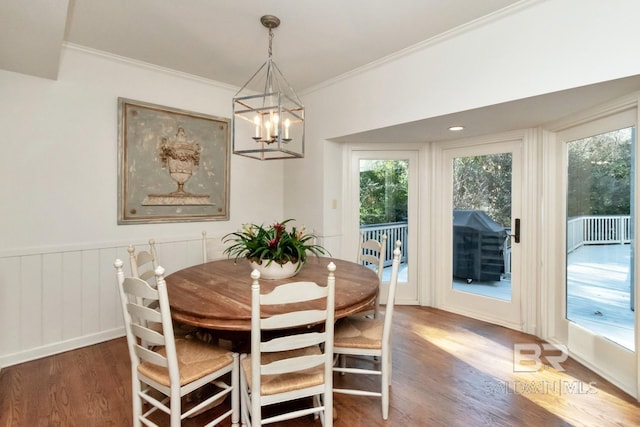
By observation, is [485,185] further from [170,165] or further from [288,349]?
[170,165]

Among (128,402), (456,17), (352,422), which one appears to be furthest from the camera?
(456,17)

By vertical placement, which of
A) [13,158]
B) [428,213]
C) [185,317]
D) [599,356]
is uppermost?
[13,158]

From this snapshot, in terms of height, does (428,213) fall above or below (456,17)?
below

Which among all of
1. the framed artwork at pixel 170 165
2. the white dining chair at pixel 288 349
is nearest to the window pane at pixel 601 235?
→ the white dining chair at pixel 288 349

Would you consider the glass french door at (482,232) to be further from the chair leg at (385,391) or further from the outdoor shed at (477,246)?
the chair leg at (385,391)

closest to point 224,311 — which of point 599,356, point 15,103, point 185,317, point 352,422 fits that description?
point 185,317

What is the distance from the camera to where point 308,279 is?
220cm

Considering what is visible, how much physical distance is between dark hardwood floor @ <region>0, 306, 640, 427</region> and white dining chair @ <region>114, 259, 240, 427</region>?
0.43m

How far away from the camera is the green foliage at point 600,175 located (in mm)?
2291

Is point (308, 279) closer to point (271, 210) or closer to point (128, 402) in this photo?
point (128, 402)

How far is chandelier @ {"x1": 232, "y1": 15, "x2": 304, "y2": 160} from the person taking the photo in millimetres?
2102

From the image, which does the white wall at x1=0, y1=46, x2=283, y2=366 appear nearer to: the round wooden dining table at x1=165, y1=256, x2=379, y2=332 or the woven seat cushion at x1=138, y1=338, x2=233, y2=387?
the round wooden dining table at x1=165, y1=256, x2=379, y2=332

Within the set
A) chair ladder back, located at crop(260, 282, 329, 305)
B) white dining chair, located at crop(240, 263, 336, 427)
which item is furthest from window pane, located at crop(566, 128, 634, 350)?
chair ladder back, located at crop(260, 282, 329, 305)

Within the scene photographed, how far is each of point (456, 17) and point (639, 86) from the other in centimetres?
122
